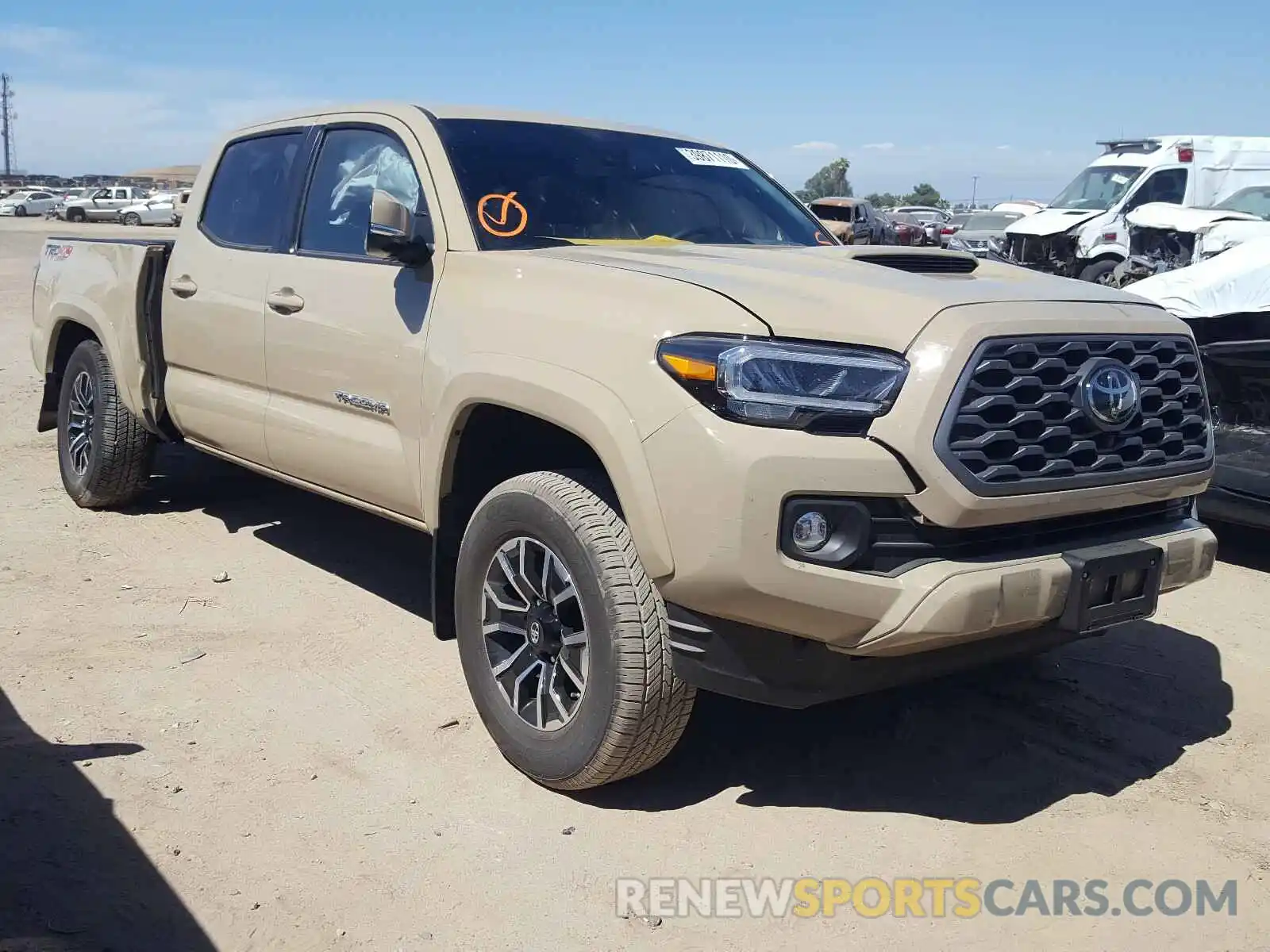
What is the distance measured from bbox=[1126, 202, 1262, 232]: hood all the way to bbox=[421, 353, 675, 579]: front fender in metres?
11.2

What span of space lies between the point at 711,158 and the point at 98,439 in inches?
135

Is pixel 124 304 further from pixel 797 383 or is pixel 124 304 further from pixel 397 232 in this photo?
pixel 797 383

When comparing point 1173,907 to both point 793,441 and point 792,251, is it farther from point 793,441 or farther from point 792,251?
point 792,251

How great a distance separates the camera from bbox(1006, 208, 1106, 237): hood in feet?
53.7

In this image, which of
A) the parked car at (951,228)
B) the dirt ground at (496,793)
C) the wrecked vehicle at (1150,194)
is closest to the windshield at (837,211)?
the parked car at (951,228)

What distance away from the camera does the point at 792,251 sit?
403cm

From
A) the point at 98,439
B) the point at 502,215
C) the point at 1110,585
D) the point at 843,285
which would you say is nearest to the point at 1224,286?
the point at 1110,585

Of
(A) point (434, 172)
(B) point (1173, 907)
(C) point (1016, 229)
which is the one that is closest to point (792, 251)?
(A) point (434, 172)

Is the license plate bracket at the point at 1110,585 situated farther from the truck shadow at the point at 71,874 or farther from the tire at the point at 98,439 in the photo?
the tire at the point at 98,439

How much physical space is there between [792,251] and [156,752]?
8.45 ft

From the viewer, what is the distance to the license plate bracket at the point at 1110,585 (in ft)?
9.87

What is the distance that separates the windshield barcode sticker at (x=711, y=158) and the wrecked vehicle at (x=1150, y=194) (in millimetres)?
11367

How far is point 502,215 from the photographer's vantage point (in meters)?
3.99

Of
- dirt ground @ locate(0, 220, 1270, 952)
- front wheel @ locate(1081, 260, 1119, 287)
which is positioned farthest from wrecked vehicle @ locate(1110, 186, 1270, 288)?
dirt ground @ locate(0, 220, 1270, 952)
